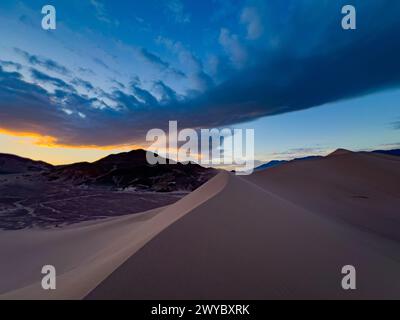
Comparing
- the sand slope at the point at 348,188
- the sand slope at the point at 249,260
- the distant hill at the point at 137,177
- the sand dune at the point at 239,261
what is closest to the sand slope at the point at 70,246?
the sand dune at the point at 239,261

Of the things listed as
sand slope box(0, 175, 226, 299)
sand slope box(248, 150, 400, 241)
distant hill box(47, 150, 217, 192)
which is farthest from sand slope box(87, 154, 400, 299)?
distant hill box(47, 150, 217, 192)

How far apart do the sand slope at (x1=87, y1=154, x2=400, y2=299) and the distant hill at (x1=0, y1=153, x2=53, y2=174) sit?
135186 mm

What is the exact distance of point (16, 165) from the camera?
12400cm

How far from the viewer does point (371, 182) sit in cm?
1163

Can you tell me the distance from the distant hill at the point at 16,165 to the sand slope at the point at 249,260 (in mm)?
135186

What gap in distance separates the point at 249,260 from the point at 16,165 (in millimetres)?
153192

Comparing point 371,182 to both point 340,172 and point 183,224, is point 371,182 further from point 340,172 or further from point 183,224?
point 183,224

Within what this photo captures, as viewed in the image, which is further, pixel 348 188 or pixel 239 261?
pixel 348 188

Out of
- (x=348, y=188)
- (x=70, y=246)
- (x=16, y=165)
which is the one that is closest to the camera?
(x=70, y=246)

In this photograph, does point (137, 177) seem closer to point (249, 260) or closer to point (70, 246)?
point (70, 246)

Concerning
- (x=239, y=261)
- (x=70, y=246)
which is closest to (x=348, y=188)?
(x=239, y=261)

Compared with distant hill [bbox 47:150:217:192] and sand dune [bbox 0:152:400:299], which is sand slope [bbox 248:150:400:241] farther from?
distant hill [bbox 47:150:217:192]
